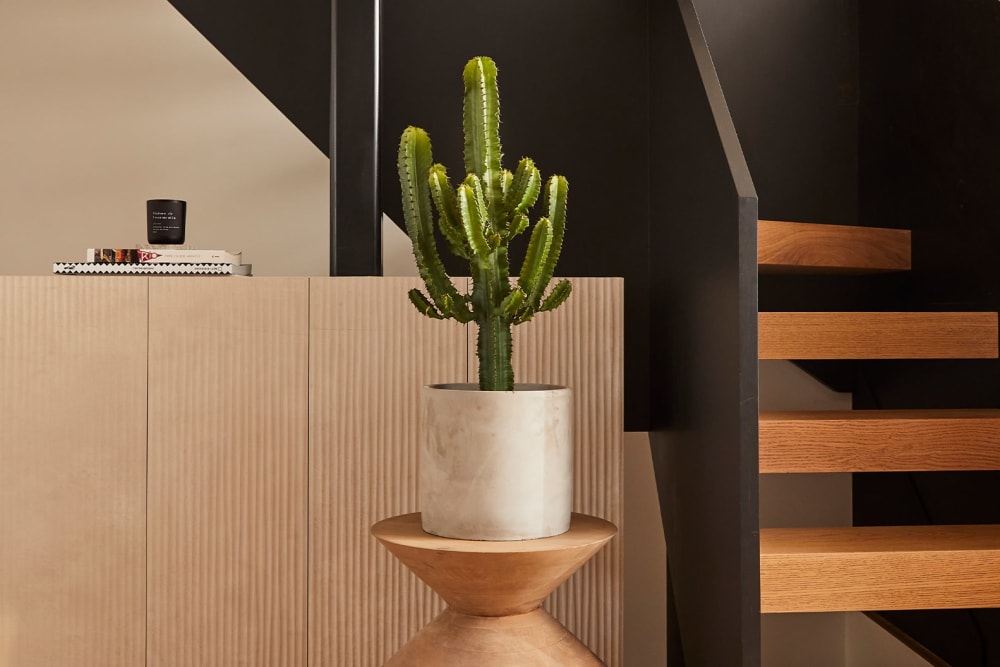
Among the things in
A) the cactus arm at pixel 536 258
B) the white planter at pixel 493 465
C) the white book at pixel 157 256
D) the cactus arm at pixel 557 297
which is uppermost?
the white book at pixel 157 256

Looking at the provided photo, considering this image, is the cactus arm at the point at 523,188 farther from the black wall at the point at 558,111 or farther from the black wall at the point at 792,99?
the black wall at the point at 792,99

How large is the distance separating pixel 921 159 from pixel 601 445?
4.82 feet

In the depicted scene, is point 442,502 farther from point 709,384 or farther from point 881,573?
point 881,573

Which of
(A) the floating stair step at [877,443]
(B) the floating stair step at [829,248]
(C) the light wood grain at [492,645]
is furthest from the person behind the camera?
(B) the floating stair step at [829,248]

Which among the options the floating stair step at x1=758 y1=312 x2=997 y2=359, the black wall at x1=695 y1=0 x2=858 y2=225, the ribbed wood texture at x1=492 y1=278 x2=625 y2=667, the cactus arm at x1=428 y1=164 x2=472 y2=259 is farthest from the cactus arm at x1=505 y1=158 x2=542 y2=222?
the black wall at x1=695 y1=0 x2=858 y2=225

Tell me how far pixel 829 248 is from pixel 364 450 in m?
1.48

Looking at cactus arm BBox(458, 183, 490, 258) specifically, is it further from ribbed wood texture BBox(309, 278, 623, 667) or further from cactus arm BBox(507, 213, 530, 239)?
ribbed wood texture BBox(309, 278, 623, 667)

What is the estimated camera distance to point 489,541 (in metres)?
1.77

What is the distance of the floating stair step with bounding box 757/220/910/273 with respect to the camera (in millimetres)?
2502

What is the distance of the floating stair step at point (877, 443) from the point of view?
2020 millimetres

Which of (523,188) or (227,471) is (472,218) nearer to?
(523,188)

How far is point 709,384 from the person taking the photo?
1.86m

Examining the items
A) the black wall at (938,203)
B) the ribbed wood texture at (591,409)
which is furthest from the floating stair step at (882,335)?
the ribbed wood texture at (591,409)

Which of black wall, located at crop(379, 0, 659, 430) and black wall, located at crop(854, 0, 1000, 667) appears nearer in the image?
black wall, located at crop(854, 0, 1000, 667)
